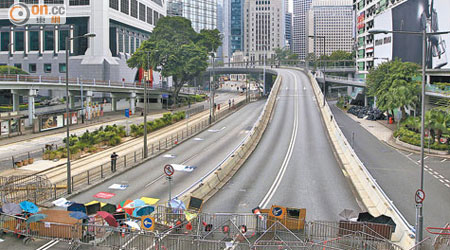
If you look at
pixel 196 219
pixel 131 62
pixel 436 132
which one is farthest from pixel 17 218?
pixel 131 62

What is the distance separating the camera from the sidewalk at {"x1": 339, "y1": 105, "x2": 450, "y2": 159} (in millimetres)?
46281

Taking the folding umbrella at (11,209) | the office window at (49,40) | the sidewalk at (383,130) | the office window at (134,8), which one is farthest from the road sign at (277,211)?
the office window at (134,8)

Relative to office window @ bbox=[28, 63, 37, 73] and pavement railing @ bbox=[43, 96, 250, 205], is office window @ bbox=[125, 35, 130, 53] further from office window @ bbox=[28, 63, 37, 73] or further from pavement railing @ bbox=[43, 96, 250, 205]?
pavement railing @ bbox=[43, 96, 250, 205]

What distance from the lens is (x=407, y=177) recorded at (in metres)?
34.0

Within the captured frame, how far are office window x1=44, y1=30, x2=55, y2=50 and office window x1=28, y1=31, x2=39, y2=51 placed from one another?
1.74 m

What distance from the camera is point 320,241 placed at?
20.2 metres

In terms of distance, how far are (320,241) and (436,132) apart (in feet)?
101

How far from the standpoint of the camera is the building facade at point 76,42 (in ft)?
302

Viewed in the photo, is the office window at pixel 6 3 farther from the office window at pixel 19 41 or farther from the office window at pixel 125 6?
the office window at pixel 125 6

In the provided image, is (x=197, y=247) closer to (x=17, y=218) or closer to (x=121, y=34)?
(x=17, y=218)

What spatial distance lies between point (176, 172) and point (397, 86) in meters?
36.8

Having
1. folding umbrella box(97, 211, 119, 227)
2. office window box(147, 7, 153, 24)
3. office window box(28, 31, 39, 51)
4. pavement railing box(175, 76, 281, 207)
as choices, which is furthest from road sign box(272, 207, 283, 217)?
office window box(147, 7, 153, 24)

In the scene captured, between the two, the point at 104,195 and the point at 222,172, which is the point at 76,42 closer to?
the point at 222,172

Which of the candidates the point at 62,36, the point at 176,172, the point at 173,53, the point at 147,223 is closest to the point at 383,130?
the point at 176,172
